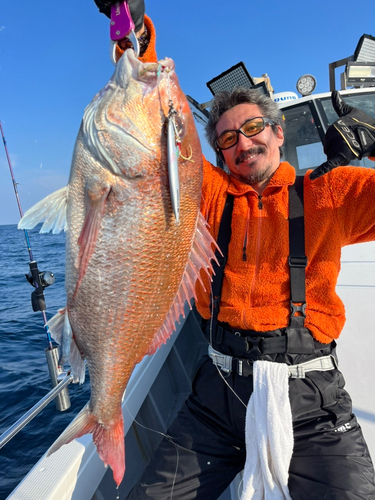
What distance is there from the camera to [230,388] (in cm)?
199

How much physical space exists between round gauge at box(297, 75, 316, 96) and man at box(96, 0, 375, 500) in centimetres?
378

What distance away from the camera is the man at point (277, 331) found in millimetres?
1825

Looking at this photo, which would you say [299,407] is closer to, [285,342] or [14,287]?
[285,342]

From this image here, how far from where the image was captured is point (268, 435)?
177 cm

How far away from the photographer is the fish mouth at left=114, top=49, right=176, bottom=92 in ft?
4.66

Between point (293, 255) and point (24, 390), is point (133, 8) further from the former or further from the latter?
point (24, 390)

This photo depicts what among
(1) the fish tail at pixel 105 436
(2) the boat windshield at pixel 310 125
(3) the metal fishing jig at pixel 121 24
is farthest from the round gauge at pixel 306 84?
(1) the fish tail at pixel 105 436

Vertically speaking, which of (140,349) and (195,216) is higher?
(195,216)

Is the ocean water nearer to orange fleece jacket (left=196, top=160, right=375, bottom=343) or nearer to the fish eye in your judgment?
orange fleece jacket (left=196, top=160, right=375, bottom=343)

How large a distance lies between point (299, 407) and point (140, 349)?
37.7 inches

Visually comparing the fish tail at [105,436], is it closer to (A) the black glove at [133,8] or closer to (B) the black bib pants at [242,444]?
(B) the black bib pants at [242,444]

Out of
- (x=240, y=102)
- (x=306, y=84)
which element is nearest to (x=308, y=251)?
(x=240, y=102)

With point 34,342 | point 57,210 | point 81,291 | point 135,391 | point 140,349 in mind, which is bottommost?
point 34,342

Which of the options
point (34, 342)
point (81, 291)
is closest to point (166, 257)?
point (81, 291)
